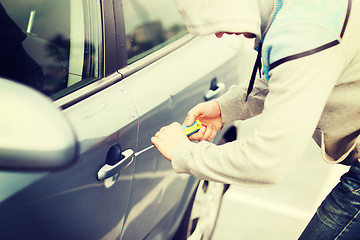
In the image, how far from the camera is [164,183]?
69.0 inches

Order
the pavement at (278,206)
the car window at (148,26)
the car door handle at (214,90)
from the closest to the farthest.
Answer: the car window at (148,26), the car door handle at (214,90), the pavement at (278,206)

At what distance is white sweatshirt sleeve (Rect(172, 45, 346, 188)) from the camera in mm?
962

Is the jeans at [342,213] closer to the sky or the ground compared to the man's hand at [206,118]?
closer to the ground

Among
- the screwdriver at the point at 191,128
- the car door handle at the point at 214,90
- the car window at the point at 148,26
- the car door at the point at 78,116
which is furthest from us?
the car door handle at the point at 214,90

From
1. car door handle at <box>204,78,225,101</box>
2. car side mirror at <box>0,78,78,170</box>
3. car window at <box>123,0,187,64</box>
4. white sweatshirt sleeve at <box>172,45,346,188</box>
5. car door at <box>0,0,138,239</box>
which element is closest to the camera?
car side mirror at <box>0,78,78,170</box>

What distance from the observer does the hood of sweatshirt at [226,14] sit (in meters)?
1.06

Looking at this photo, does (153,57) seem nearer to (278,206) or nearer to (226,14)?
(226,14)

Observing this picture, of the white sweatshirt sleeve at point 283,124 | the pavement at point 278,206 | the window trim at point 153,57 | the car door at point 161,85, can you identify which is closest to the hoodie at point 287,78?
the white sweatshirt sleeve at point 283,124

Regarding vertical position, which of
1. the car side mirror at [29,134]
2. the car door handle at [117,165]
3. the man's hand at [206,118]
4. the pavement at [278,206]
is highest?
the car side mirror at [29,134]

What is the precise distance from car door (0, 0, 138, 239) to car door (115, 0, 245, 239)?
0.28 ft

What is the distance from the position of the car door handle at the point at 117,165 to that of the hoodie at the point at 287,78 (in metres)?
0.20

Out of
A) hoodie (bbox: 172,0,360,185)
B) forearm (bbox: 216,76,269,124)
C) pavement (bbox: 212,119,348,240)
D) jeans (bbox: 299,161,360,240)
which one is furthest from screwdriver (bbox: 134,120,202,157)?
pavement (bbox: 212,119,348,240)

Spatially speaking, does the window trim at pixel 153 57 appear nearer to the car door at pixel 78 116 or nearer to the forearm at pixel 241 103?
the car door at pixel 78 116

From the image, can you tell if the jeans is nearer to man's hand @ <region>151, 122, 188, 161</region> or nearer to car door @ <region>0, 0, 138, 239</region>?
man's hand @ <region>151, 122, 188, 161</region>
